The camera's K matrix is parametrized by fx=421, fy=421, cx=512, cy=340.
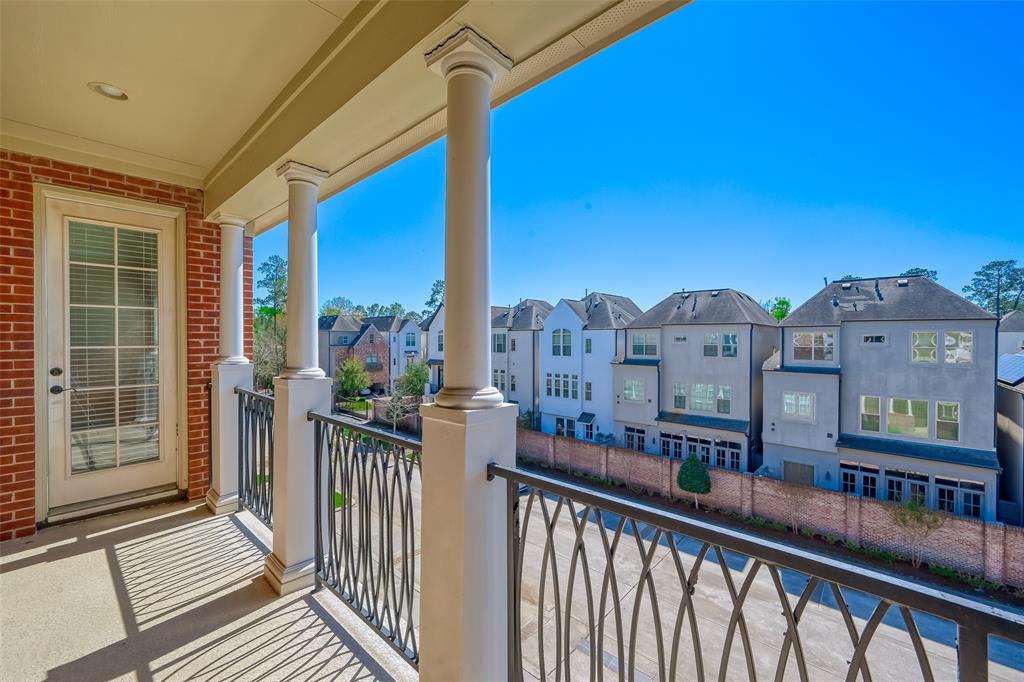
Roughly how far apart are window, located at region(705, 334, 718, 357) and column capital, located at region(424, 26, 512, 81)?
7282 mm

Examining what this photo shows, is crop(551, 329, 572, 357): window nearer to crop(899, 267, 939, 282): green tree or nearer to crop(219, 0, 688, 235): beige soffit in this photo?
crop(899, 267, 939, 282): green tree

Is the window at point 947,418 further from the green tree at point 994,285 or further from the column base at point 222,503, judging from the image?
the column base at point 222,503

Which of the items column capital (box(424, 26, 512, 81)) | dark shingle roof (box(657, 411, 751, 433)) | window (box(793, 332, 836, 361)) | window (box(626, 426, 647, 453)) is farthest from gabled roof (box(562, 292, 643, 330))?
column capital (box(424, 26, 512, 81))

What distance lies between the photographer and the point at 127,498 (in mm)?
2846

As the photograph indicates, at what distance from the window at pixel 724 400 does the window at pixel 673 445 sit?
1.33 metres

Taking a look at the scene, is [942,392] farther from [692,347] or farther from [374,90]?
[374,90]

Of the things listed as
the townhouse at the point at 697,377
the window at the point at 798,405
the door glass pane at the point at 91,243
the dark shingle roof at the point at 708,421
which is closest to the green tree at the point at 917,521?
the window at the point at 798,405

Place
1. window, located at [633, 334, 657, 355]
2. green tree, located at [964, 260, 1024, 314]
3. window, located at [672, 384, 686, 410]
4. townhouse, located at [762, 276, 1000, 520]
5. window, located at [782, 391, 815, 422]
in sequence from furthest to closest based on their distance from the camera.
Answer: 1. window, located at [633, 334, 657, 355]
2. window, located at [672, 384, 686, 410]
3. window, located at [782, 391, 815, 422]
4. townhouse, located at [762, 276, 1000, 520]
5. green tree, located at [964, 260, 1024, 314]

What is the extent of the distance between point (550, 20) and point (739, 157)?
9453mm

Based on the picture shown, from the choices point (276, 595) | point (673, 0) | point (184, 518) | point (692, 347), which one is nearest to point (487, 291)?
point (673, 0)

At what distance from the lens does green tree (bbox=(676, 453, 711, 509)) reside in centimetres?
852

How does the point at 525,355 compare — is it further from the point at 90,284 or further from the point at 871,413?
the point at 90,284

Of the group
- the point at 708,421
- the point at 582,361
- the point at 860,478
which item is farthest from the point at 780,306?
the point at 582,361

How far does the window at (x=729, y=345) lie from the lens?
7376mm
